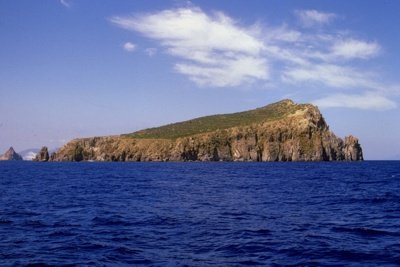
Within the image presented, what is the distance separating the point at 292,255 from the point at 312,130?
603ft

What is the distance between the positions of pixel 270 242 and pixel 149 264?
6.62 meters

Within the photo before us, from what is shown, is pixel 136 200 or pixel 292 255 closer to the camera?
pixel 292 255

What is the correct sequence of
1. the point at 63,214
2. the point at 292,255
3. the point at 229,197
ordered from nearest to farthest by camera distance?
the point at 292,255 < the point at 63,214 < the point at 229,197

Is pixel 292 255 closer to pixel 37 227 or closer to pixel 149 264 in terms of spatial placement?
pixel 149 264

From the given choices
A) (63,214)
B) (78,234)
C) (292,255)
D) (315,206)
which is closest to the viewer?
(292,255)

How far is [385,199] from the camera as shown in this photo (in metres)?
38.4

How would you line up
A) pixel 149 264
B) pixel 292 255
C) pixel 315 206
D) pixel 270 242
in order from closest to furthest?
pixel 149 264
pixel 292 255
pixel 270 242
pixel 315 206

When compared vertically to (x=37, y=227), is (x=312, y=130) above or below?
above

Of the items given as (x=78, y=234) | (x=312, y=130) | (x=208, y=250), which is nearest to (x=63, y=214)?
(x=78, y=234)

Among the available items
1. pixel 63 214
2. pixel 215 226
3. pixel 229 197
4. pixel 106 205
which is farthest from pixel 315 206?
pixel 63 214

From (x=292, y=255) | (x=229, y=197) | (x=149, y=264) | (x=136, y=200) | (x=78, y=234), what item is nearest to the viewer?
(x=149, y=264)

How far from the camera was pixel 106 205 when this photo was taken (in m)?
33.7

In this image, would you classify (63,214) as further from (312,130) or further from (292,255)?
(312,130)

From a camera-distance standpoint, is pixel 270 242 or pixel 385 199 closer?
pixel 270 242
